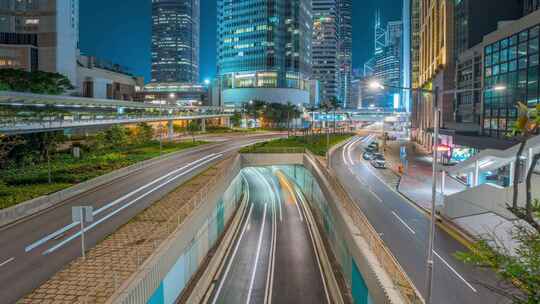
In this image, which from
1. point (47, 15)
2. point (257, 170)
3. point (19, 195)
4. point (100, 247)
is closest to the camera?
point (100, 247)

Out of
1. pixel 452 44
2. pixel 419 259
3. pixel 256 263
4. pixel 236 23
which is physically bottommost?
→ pixel 256 263

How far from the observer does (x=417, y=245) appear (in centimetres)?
2042

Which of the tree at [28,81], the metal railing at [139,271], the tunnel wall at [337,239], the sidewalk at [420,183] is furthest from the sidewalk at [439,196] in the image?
the tree at [28,81]

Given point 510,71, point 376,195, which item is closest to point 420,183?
point 376,195

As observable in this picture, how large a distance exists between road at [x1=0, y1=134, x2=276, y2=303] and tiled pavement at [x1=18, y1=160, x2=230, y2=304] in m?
0.70

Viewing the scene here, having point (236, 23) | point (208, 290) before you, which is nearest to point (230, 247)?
point (208, 290)

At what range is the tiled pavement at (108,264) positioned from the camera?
38.7 feet

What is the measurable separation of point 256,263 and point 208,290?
542 centimetres

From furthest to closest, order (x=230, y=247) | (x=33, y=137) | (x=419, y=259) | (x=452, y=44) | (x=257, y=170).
→ (x=257, y=170) → (x=452, y=44) → (x=33, y=137) → (x=230, y=247) → (x=419, y=259)

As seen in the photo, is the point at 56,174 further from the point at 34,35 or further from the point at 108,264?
the point at 34,35

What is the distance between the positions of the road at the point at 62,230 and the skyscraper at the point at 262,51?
126 metres

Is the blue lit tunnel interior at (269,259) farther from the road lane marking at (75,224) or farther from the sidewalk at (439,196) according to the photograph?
the sidewalk at (439,196)

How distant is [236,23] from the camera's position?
6363 inches

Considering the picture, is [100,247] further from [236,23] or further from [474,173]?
[236,23]
